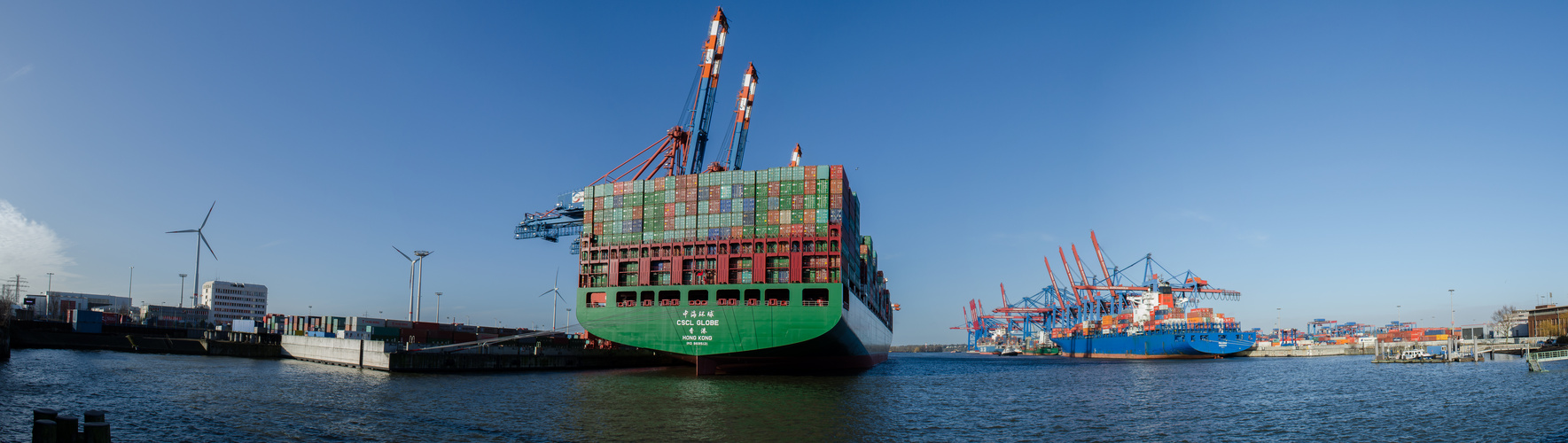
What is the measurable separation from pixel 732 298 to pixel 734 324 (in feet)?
7.46

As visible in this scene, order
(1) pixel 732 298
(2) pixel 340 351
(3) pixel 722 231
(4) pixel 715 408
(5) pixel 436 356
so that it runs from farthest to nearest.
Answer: (2) pixel 340 351, (5) pixel 436 356, (3) pixel 722 231, (1) pixel 732 298, (4) pixel 715 408

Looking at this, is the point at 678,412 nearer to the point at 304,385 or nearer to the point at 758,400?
the point at 758,400

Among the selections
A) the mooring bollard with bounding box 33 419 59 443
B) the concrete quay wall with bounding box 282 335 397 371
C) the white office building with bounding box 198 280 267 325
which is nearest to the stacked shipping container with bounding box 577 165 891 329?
the concrete quay wall with bounding box 282 335 397 371

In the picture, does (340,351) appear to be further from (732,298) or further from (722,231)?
(732,298)


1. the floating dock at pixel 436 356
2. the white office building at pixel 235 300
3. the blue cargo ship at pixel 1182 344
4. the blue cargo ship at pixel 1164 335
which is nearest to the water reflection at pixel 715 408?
the floating dock at pixel 436 356

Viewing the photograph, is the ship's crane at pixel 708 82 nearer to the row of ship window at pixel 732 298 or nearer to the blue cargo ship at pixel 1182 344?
the row of ship window at pixel 732 298

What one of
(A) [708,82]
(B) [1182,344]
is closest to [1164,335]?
(B) [1182,344]

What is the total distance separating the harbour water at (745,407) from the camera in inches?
1045

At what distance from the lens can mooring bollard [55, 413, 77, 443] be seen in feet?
41.5

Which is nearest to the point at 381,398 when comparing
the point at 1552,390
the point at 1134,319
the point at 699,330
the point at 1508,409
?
the point at 699,330

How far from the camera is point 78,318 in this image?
86.8 meters

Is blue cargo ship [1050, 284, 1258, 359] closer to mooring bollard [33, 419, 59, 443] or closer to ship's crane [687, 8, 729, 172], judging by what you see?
ship's crane [687, 8, 729, 172]

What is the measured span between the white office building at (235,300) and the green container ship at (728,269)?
154 metres

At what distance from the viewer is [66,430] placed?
500 inches
